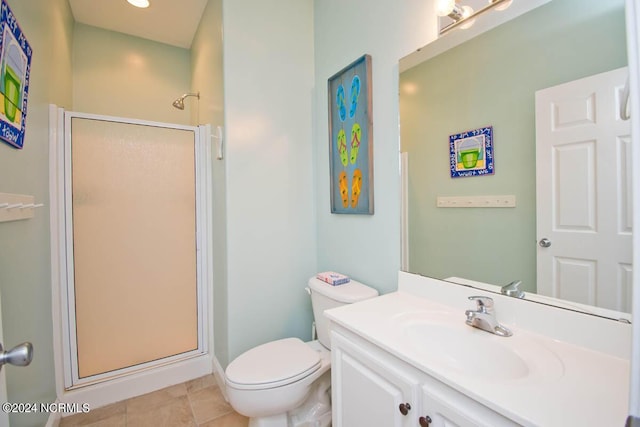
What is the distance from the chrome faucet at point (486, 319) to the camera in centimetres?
94

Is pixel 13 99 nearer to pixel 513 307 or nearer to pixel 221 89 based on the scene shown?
pixel 221 89

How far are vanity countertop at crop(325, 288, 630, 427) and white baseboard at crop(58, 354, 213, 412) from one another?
1468 mm

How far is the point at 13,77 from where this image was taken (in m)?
1.05

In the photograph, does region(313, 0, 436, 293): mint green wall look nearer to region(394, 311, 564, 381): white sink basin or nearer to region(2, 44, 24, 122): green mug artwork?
region(394, 311, 564, 381): white sink basin

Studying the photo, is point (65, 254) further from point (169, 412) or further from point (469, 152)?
point (469, 152)

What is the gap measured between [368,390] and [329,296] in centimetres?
57

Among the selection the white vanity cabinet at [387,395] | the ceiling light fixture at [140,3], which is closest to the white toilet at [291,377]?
the white vanity cabinet at [387,395]

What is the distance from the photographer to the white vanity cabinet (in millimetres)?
688

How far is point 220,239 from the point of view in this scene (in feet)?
6.24

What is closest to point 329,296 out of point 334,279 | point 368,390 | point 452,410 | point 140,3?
point 334,279

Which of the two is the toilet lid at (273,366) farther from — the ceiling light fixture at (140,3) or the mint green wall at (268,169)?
the ceiling light fixture at (140,3)

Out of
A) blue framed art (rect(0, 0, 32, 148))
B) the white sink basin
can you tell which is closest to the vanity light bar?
the white sink basin

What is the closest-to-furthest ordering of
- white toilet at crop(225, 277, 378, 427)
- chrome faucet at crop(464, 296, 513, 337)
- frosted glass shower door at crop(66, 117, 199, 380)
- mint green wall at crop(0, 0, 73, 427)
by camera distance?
1. chrome faucet at crop(464, 296, 513, 337)
2. mint green wall at crop(0, 0, 73, 427)
3. white toilet at crop(225, 277, 378, 427)
4. frosted glass shower door at crop(66, 117, 199, 380)

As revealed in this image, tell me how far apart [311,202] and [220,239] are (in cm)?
66
